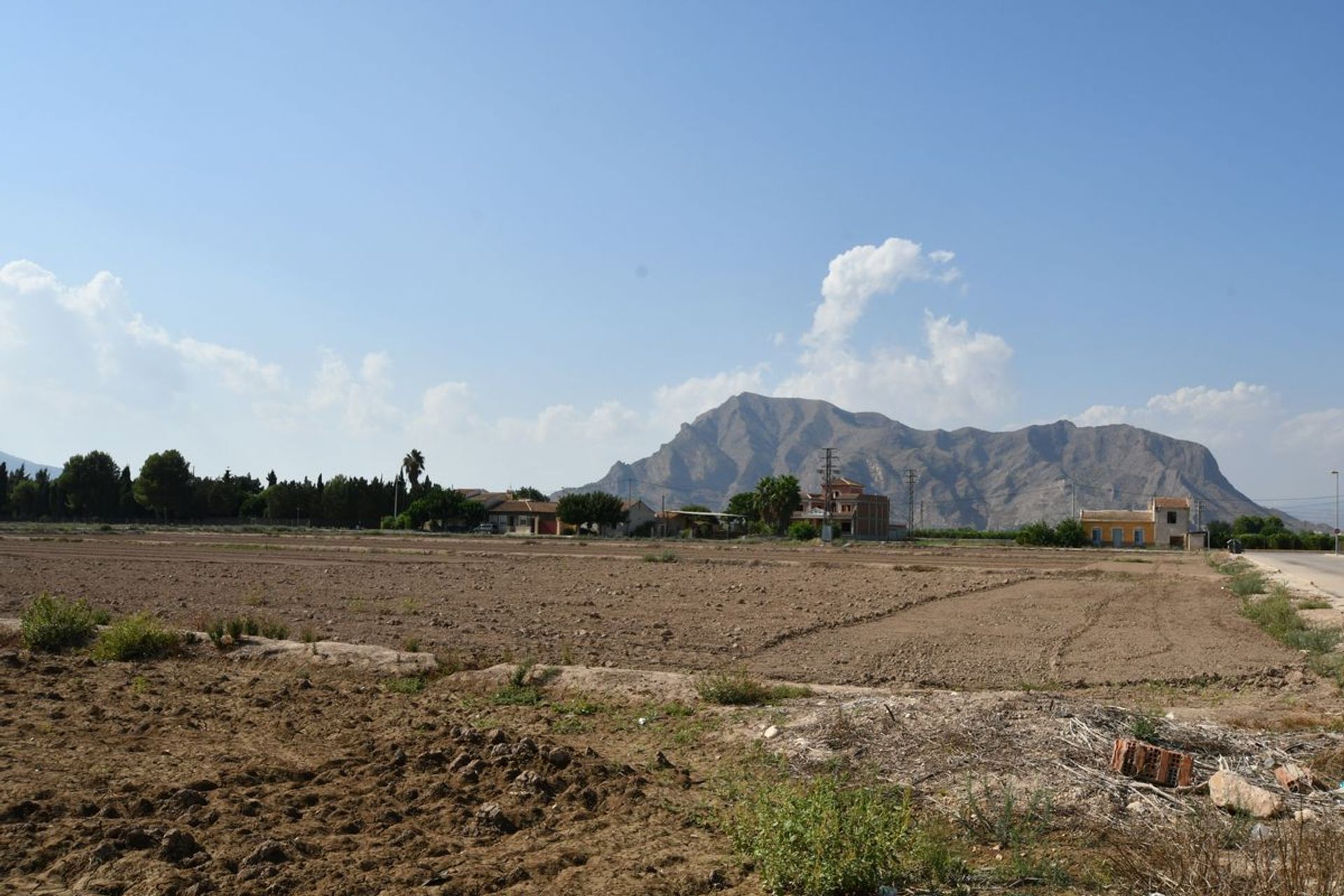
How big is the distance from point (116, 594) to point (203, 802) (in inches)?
896

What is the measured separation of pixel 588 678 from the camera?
13.8 metres

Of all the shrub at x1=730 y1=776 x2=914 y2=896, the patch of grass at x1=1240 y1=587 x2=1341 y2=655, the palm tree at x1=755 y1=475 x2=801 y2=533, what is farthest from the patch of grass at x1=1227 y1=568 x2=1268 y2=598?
the palm tree at x1=755 y1=475 x2=801 y2=533

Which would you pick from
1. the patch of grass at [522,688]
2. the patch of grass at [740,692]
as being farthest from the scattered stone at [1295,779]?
the patch of grass at [522,688]

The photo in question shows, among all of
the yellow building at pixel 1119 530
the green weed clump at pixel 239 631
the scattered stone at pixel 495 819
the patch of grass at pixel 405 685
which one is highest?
the yellow building at pixel 1119 530

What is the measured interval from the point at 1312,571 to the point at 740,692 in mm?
47622

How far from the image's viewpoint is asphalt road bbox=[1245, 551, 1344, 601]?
37031 millimetres

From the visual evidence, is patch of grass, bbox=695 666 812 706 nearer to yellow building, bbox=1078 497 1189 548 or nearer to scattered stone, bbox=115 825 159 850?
scattered stone, bbox=115 825 159 850

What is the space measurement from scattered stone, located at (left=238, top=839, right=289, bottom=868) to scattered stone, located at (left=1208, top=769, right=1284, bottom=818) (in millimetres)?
6862

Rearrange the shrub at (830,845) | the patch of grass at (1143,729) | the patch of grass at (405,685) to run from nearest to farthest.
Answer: the shrub at (830,845)
the patch of grass at (1143,729)
the patch of grass at (405,685)

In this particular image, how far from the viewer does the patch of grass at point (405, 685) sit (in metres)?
13.4

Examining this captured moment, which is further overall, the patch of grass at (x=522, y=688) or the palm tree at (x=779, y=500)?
the palm tree at (x=779, y=500)

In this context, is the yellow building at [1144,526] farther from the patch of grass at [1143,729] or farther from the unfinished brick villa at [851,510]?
the patch of grass at [1143,729]

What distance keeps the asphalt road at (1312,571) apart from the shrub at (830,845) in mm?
31199

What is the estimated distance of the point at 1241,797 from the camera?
25.0 feet
